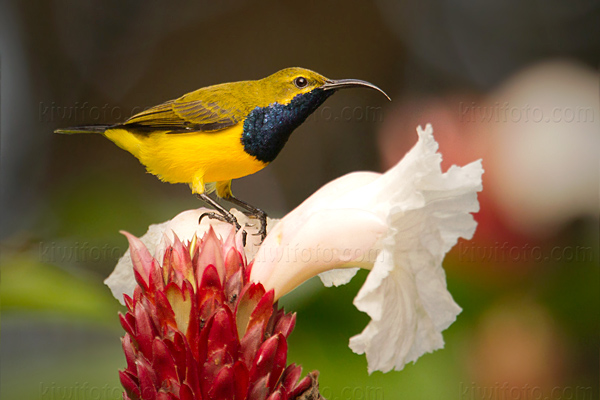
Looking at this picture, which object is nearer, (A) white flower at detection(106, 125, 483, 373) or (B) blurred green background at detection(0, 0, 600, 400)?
(A) white flower at detection(106, 125, 483, 373)

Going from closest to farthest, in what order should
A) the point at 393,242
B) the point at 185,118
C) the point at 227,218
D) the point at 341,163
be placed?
1. the point at 393,242
2. the point at 227,218
3. the point at 185,118
4. the point at 341,163

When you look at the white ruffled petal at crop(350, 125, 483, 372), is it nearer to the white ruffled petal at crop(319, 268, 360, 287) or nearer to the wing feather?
the white ruffled petal at crop(319, 268, 360, 287)

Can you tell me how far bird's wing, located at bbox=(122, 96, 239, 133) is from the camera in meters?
0.95

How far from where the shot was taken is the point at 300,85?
881 mm

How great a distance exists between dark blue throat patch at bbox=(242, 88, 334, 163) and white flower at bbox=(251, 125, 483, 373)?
174 millimetres

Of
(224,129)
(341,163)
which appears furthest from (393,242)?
(341,163)

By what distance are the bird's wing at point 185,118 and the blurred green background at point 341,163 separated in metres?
0.73

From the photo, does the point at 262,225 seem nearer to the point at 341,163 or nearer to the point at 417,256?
the point at 417,256

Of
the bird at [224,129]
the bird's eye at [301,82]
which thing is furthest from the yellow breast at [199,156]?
the bird's eye at [301,82]

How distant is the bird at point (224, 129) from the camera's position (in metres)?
0.89

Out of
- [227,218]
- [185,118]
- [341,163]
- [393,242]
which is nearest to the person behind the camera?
[393,242]

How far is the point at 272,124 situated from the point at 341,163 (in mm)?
2855

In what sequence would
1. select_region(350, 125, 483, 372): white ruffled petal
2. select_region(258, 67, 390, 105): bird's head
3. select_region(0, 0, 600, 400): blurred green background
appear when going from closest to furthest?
select_region(350, 125, 483, 372): white ruffled petal
select_region(258, 67, 390, 105): bird's head
select_region(0, 0, 600, 400): blurred green background

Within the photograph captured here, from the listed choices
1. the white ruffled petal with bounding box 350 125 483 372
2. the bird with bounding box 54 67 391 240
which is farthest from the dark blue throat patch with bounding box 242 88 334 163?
the white ruffled petal with bounding box 350 125 483 372
